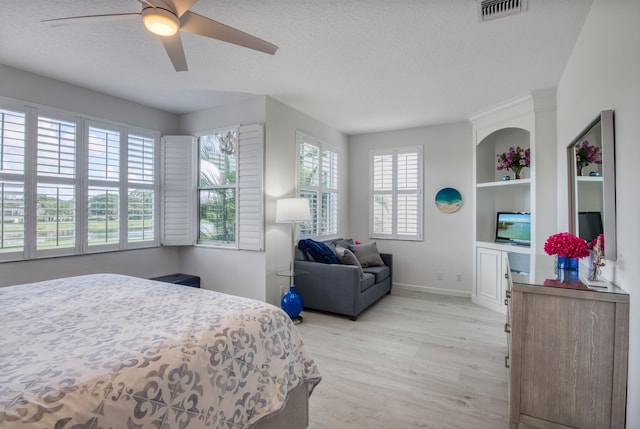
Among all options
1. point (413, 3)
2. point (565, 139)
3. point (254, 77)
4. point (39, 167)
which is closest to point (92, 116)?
point (39, 167)

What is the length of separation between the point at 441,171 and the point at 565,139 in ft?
6.67

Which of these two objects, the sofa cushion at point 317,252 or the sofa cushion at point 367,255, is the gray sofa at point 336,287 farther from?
the sofa cushion at point 367,255

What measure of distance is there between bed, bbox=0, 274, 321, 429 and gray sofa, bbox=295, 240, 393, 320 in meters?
1.96

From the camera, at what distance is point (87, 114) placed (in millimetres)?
3451

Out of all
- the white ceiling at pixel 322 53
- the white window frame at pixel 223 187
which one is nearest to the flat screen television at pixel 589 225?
the white ceiling at pixel 322 53

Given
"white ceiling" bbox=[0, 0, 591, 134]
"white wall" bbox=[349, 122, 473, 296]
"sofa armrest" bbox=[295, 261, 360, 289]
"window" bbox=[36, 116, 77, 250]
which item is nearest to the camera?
"white ceiling" bbox=[0, 0, 591, 134]

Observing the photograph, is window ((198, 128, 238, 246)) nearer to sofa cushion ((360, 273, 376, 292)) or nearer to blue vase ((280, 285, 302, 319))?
blue vase ((280, 285, 302, 319))

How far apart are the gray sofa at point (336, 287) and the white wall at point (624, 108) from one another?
233cm

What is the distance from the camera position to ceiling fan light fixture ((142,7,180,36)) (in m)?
1.54

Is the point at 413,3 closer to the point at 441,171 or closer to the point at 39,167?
the point at 441,171

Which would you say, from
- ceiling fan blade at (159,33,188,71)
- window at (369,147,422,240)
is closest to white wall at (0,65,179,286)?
ceiling fan blade at (159,33,188,71)

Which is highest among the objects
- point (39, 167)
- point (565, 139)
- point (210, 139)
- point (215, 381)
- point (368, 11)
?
point (368, 11)

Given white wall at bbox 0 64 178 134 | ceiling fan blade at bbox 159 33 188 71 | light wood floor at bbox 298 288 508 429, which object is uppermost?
white wall at bbox 0 64 178 134

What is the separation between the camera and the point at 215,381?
4.13ft
